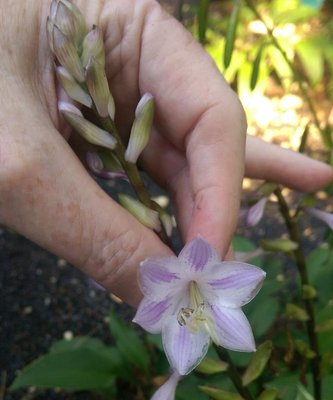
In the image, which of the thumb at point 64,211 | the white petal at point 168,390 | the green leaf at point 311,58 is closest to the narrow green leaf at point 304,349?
the white petal at point 168,390

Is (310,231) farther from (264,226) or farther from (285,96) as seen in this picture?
(285,96)

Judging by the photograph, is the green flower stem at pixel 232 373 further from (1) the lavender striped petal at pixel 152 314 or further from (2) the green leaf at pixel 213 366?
(1) the lavender striped petal at pixel 152 314

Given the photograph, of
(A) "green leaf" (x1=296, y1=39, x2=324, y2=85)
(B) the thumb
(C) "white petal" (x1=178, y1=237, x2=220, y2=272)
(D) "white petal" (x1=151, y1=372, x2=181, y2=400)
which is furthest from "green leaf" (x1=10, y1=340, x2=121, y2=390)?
(A) "green leaf" (x1=296, y1=39, x2=324, y2=85)

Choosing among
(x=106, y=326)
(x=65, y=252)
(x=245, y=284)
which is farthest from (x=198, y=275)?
(x=106, y=326)

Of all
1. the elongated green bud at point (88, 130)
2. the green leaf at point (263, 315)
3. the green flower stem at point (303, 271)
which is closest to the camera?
the elongated green bud at point (88, 130)

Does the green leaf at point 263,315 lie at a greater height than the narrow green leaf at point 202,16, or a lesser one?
lesser

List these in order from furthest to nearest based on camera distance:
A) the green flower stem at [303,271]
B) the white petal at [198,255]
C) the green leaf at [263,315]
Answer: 1. the green leaf at [263,315]
2. the green flower stem at [303,271]
3. the white petal at [198,255]
